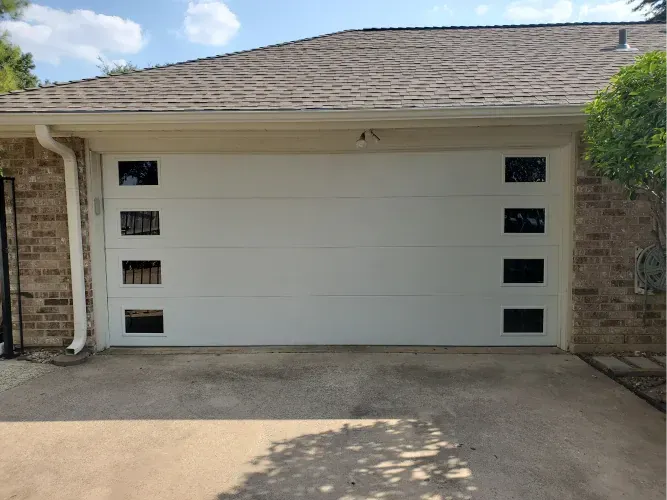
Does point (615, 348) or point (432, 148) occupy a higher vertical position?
point (432, 148)

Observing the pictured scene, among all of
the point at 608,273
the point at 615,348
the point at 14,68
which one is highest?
the point at 14,68

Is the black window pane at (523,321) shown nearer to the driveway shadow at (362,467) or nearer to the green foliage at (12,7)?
the driveway shadow at (362,467)

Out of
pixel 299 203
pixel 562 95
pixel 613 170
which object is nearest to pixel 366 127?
pixel 299 203

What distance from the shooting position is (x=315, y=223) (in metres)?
5.15

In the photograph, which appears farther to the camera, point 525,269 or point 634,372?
point 525,269

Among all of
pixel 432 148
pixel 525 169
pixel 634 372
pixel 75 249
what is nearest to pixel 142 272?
pixel 75 249

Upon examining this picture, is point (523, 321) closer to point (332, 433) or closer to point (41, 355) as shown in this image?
point (332, 433)

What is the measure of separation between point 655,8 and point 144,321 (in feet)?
75.8

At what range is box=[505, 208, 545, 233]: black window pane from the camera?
5.05m

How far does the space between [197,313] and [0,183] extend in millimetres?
2414

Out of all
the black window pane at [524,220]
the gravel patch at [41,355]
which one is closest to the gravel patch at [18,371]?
the gravel patch at [41,355]

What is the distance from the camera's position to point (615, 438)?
3.09m

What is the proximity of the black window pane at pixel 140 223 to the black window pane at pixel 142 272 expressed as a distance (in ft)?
1.06

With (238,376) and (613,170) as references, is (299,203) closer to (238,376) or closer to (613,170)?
(238,376)
